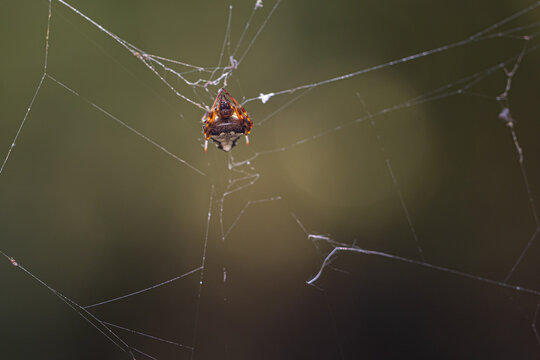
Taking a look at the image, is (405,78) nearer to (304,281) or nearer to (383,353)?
(304,281)

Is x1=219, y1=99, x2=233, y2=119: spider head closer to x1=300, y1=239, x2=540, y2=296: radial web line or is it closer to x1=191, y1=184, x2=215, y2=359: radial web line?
x1=191, y1=184, x2=215, y2=359: radial web line

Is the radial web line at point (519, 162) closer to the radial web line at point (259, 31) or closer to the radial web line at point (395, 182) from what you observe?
the radial web line at point (395, 182)

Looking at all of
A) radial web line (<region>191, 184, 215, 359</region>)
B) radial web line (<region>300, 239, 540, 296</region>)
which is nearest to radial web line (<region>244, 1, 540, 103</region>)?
radial web line (<region>191, 184, 215, 359</region>)

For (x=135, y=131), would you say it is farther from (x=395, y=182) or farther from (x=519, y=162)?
(x=519, y=162)

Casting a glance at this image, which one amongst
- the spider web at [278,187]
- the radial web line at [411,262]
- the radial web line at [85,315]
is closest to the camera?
the radial web line at [85,315]

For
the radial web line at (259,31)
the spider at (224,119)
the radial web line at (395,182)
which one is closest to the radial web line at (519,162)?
the radial web line at (395,182)
